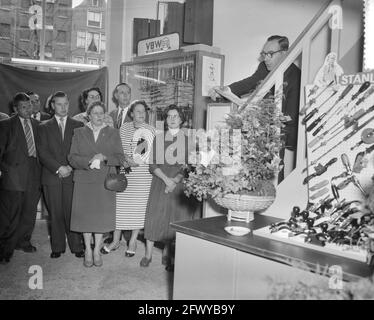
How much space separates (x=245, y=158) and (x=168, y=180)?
1.17 m

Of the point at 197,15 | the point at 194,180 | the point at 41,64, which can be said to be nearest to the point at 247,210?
the point at 194,180

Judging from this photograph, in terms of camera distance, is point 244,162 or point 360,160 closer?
point 360,160

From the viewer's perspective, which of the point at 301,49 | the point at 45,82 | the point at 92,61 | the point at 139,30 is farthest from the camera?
the point at 92,61

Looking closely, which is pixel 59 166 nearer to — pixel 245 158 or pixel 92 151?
pixel 92 151

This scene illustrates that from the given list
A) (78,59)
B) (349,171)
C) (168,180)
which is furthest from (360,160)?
(78,59)

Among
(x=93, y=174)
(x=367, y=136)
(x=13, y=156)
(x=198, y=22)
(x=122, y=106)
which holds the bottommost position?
(x=93, y=174)

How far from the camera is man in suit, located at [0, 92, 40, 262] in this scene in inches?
134

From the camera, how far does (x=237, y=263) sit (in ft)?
5.65

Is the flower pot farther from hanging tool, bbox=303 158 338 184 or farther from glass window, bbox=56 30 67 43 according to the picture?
glass window, bbox=56 30 67 43

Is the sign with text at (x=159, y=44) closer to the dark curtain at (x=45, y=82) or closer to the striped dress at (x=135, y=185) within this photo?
the dark curtain at (x=45, y=82)

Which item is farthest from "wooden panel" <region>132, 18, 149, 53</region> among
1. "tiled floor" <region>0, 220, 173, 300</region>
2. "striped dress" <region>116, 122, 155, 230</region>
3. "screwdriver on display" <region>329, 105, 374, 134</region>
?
"screwdriver on display" <region>329, 105, 374, 134</region>

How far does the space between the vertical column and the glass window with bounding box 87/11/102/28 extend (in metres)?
0.18

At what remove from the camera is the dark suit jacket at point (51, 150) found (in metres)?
3.41
